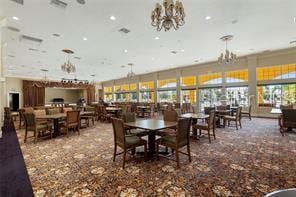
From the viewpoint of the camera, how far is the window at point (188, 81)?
12961 mm

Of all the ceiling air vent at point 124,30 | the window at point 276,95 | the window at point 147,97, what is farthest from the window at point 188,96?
the ceiling air vent at point 124,30

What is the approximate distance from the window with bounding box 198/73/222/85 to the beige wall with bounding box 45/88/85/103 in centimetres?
1658

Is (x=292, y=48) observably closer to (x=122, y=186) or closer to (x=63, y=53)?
(x=122, y=186)

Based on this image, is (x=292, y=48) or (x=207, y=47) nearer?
(x=207, y=47)

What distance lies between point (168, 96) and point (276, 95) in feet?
25.5

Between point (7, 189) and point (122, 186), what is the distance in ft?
5.74

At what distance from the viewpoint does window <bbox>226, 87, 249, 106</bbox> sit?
10.5 metres

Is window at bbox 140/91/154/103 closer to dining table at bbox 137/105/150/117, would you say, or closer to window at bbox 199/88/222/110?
dining table at bbox 137/105/150/117

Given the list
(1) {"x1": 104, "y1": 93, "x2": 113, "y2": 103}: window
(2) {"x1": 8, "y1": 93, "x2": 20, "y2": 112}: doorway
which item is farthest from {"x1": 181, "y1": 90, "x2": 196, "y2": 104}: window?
(2) {"x1": 8, "y1": 93, "x2": 20, "y2": 112}: doorway

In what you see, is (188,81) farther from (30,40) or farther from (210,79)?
(30,40)

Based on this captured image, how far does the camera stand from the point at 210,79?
1203 centimetres

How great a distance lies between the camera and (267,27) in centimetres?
565

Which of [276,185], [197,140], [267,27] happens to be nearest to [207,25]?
[267,27]

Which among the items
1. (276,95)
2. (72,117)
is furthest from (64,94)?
(276,95)
